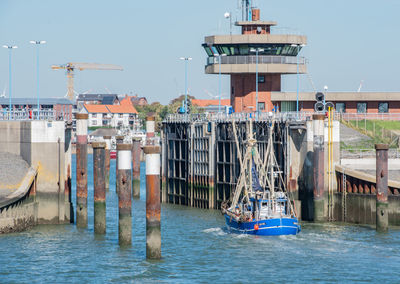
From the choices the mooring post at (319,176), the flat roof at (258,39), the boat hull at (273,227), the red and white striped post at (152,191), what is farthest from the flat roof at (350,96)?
the red and white striped post at (152,191)

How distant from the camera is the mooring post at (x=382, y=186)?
202 feet

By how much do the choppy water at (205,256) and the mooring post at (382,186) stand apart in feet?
4.55

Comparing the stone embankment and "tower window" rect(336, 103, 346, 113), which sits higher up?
"tower window" rect(336, 103, 346, 113)

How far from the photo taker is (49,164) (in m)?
65.5

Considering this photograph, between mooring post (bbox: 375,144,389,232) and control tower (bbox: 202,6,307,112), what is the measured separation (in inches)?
1123

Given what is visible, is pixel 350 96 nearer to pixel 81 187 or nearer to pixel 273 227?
pixel 273 227

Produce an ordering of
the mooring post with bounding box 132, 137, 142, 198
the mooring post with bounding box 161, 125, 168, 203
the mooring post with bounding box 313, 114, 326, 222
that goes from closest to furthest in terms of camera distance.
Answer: the mooring post with bounding box 313, 114, 326, 222
the mooring post with bounding box 161, 125, 168, 203
the mooring post with bounding box 132, 137, 142, 198

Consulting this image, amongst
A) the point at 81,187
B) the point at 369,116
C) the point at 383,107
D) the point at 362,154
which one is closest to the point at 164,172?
the point at 362,154

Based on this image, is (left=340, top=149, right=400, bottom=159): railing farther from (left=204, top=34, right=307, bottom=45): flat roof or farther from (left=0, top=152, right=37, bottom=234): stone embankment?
(left=0, top=152, right=37, bottom=234): stone embankment

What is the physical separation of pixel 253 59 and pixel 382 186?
3336 centimetres

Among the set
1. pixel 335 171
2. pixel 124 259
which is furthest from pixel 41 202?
pixel 335 171

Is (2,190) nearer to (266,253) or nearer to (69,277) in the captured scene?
(69,277)

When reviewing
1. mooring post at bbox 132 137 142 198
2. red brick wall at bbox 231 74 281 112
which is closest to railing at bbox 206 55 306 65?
red brick wall at bbox 231 74 281 112

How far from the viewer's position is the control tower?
91188 millimetres
